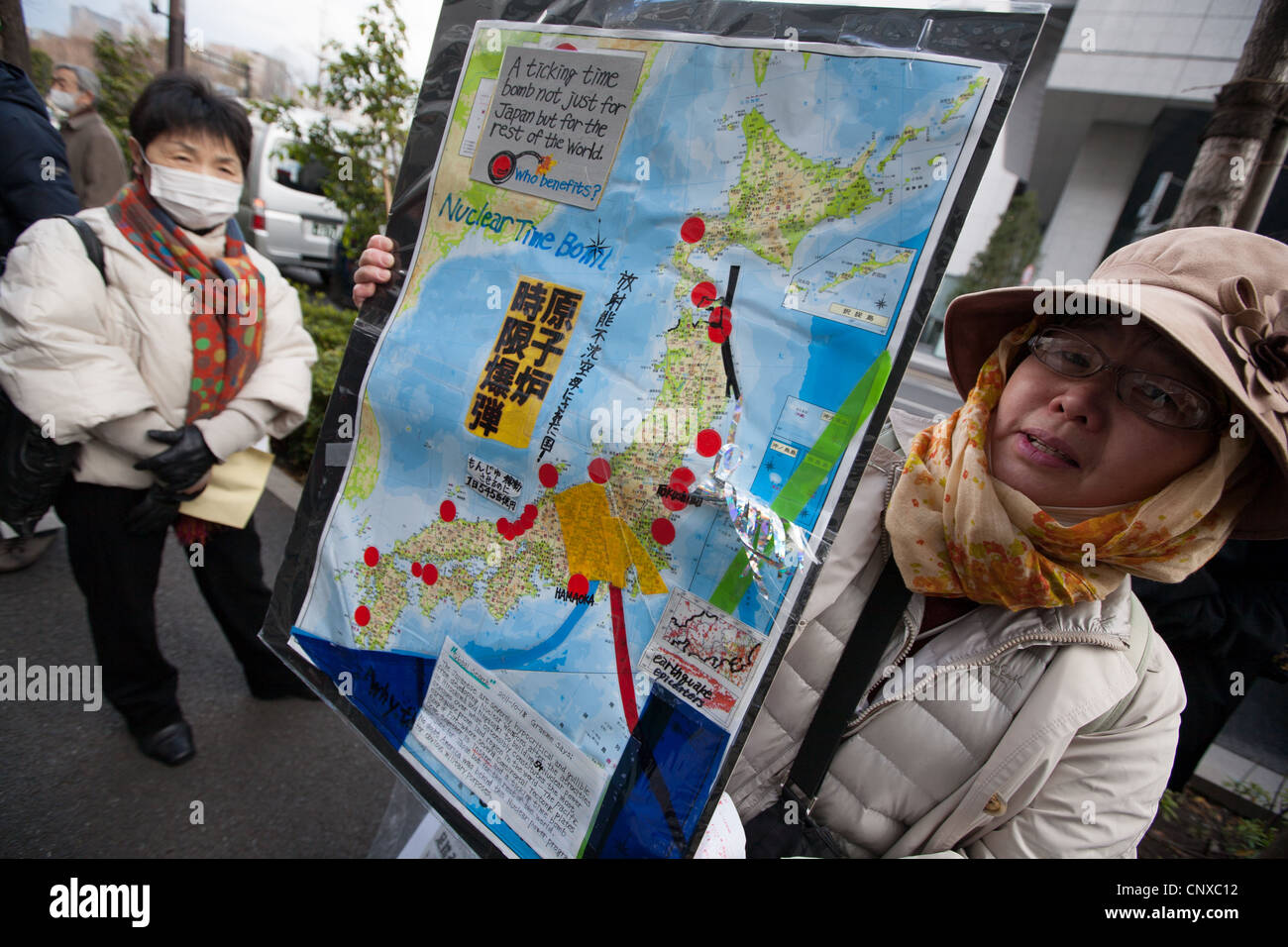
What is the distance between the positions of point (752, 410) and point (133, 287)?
2016 mm

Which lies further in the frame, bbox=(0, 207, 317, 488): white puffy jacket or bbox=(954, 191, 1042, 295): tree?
bbox=(954, 191, 1042, 295): tree

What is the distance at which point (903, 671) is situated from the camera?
1154 mm

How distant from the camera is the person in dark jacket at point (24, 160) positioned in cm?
256

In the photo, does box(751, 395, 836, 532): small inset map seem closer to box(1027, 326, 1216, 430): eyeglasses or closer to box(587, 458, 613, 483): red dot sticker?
box(587, 458, 613, 483): red dot sticker

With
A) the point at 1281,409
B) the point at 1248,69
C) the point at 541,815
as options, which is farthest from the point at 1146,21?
the point at 541,815

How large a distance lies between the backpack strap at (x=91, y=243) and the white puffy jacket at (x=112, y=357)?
0.01 meters

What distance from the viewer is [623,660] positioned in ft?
3.02

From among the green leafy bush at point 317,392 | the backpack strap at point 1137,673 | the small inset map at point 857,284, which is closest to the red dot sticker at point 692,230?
the small inset map at point 857,284

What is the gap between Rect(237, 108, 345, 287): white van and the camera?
8148 mm

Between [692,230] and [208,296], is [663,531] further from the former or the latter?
[208,296]

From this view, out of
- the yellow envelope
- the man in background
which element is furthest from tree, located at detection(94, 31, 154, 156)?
the yellow envelope

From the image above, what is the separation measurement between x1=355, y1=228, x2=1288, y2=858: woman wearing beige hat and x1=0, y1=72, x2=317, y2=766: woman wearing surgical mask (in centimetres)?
196

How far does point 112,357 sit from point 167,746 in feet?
4.54

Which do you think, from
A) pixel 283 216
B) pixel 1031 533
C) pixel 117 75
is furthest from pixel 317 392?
pixel 117 75
